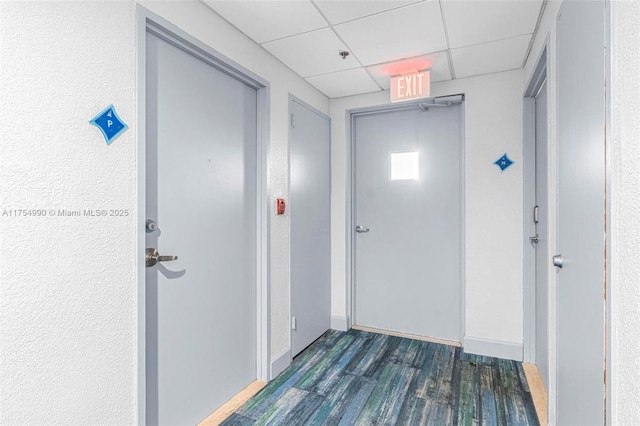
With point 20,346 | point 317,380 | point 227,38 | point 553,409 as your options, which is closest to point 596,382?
point 553,409

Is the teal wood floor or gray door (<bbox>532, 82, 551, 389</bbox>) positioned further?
gray door (<bbox>532, 82, 551, 389</bbox>)

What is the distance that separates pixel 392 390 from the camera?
7.08ft

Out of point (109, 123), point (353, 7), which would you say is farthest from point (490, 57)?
point (109, 123)

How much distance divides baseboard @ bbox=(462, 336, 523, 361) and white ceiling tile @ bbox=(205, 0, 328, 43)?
251 cm

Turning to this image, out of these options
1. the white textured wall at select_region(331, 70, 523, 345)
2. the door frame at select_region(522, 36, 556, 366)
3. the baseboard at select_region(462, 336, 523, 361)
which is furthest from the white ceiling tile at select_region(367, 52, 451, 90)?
the baseboard at select_region(462, 336, 523, 361)

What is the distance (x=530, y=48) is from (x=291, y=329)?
8.29 feet

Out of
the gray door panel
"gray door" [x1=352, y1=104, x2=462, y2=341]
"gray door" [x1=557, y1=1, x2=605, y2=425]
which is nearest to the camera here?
"gray door" [x1=557, y1=1, x2=605, y2=425]

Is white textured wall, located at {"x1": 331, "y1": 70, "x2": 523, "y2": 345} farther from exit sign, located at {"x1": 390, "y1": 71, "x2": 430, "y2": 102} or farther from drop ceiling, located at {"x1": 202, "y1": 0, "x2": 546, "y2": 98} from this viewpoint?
exit sign, located at {"x1": 390, "y1": 71, "x2": 430, "y2": 102}

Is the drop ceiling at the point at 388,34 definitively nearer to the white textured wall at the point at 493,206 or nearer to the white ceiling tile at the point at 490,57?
the white ceiling tile at the point at 490,57

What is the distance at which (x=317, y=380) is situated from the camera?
2279 mm

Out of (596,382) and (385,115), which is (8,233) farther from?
(385,115)

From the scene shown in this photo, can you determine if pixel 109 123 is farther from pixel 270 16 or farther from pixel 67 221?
pixel 270 16

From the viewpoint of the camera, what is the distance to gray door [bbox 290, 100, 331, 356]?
8.61ft

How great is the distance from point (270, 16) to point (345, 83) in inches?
43.3
